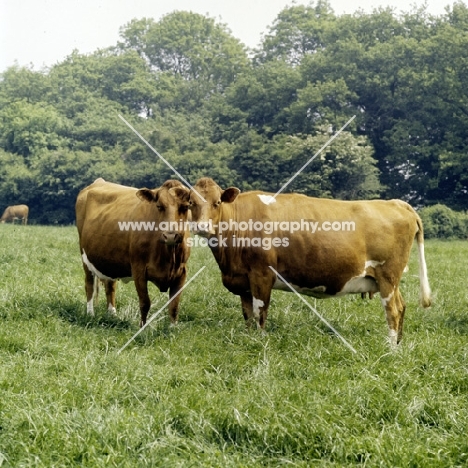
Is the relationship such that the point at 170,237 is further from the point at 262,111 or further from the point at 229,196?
the point at 262,111

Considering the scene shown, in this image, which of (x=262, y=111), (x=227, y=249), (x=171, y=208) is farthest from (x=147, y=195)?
(x=262, y=111)

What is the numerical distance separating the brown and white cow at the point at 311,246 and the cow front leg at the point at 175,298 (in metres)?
0.56

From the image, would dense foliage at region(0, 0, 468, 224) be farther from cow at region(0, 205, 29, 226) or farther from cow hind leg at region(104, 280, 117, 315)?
cow hind leg at region(104, 280, 117, 315)

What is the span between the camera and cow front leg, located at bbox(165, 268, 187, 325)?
295 inches

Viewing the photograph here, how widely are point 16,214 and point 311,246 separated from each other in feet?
113

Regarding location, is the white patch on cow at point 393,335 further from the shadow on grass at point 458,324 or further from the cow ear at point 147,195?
the cow ear at point 147,195

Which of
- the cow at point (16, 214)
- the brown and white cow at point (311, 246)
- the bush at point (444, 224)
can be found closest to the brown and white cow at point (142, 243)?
the brown and white cow at point (311, 246)

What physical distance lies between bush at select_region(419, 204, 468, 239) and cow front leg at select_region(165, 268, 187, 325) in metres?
21.4

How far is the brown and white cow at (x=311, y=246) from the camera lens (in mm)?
7027

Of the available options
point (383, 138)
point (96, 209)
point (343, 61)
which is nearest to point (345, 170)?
point (383, 138)

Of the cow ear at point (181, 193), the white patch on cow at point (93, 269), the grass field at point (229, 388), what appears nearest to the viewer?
the grass field at point (229, 388)

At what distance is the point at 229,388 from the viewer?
522cm

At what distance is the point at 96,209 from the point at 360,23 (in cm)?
3766

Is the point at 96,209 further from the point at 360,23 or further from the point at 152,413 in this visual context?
the point at 360,23
